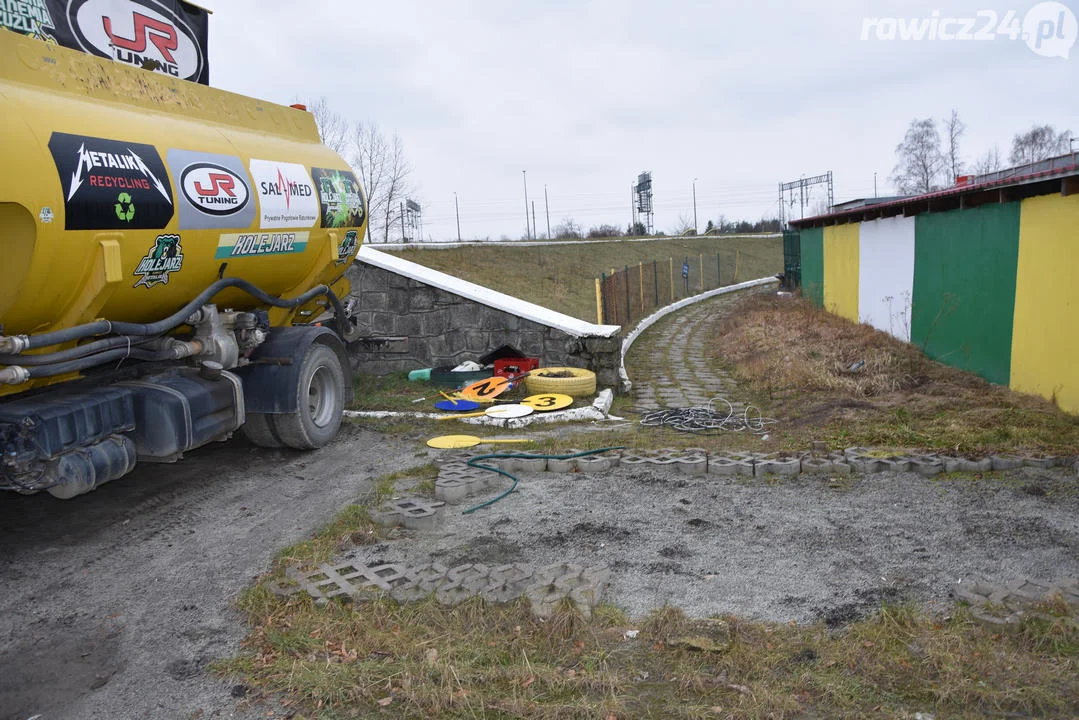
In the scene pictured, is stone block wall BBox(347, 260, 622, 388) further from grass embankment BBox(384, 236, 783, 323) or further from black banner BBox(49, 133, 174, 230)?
grass embankment BBox(384, 236, 783, 323)

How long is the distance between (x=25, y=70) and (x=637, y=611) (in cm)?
544

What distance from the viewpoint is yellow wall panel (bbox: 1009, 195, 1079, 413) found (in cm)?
834

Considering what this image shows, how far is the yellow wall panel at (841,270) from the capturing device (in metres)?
17.3

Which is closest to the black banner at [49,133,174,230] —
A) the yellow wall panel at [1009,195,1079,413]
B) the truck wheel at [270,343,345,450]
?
the truck wheel at [270,343,345,450]

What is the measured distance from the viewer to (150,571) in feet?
17.3

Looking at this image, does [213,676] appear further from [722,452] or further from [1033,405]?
[1033,405]

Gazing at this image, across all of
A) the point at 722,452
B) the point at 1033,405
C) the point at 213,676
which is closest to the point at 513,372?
the point at 722,452

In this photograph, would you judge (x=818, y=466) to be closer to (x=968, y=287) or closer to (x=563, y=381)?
(x=563, y=381)

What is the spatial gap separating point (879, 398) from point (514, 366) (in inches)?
197

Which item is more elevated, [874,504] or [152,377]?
[152,377]

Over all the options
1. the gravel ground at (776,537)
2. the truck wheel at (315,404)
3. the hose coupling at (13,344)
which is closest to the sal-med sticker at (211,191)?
the hose coupling at (13,344)

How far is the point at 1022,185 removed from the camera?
9273mm

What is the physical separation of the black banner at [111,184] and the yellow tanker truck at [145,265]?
12mm

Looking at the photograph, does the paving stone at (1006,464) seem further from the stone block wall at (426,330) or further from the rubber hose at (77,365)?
the rubber hose at (77,365)
